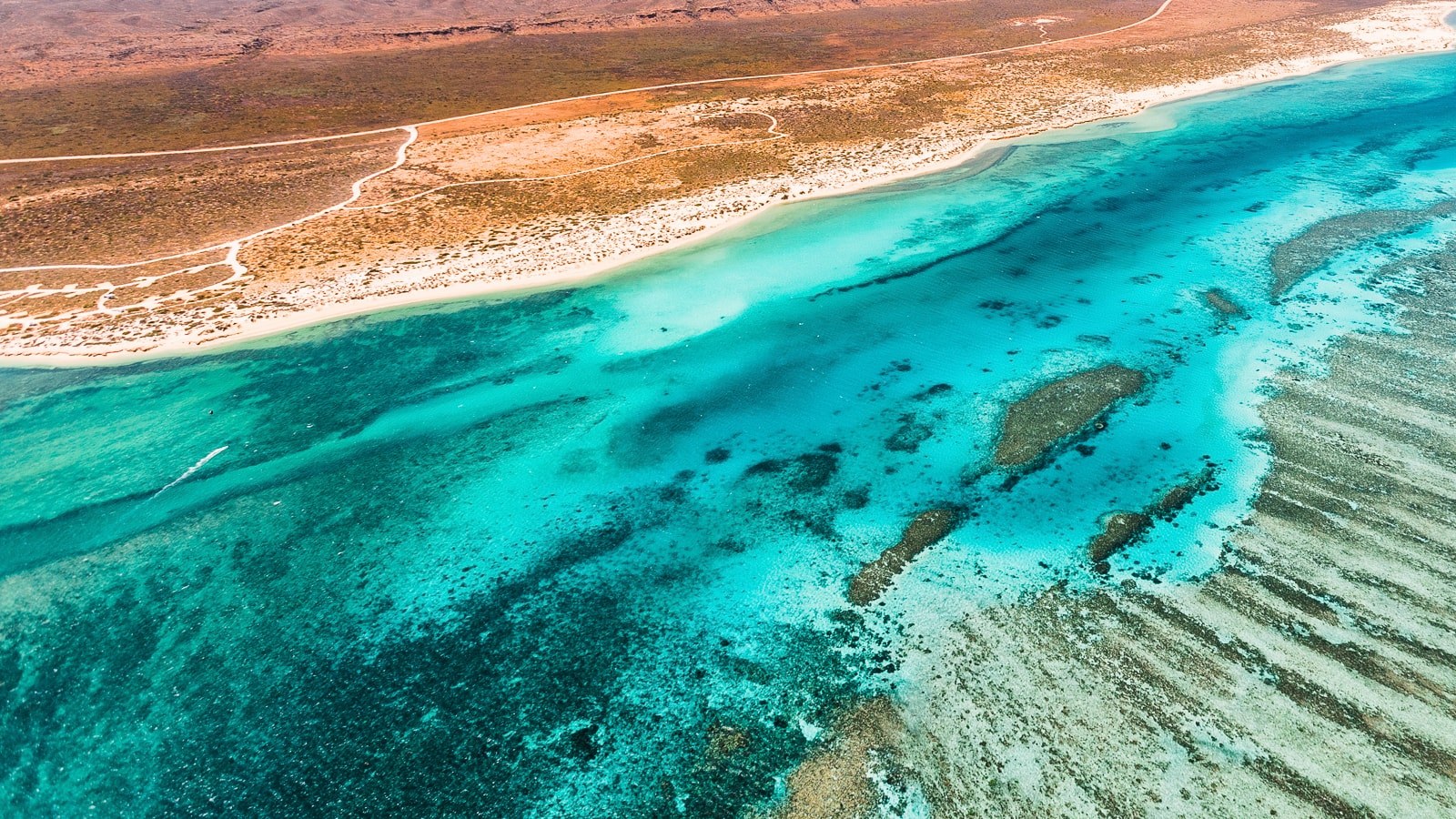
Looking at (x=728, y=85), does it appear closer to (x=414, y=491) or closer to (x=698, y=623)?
(x=414, y=491)

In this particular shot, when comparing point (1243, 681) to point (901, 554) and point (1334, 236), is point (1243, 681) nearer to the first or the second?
point (901, 554)

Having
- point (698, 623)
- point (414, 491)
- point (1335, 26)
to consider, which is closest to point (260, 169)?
point (414, 491)

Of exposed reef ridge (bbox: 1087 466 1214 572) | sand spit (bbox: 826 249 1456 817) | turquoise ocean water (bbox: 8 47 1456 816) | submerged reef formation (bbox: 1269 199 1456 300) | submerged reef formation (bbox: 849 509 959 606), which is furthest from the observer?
submerged reef formation (bbox: 1269 199 1456 300)

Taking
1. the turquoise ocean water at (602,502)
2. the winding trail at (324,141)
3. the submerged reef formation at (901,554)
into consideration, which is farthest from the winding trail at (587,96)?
the submerged reef formation at (901,554)

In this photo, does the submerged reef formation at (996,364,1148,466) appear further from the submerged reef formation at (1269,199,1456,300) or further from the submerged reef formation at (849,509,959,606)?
the submerged reef formation at (1269,199,1456,300)

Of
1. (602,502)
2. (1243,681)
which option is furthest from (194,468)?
(1243,681)

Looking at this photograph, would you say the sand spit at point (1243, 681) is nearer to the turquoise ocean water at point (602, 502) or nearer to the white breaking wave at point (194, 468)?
the turquoise ocean water at point (602, 502)

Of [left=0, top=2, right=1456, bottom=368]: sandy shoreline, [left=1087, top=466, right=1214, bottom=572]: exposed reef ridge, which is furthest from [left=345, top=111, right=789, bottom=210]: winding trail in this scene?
[left=1087, top=466, right=1214, bottom=572]: exposed reef ridge

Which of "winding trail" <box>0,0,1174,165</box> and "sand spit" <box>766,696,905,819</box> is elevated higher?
"winding trail" <box>0,0,1174,165</box>
